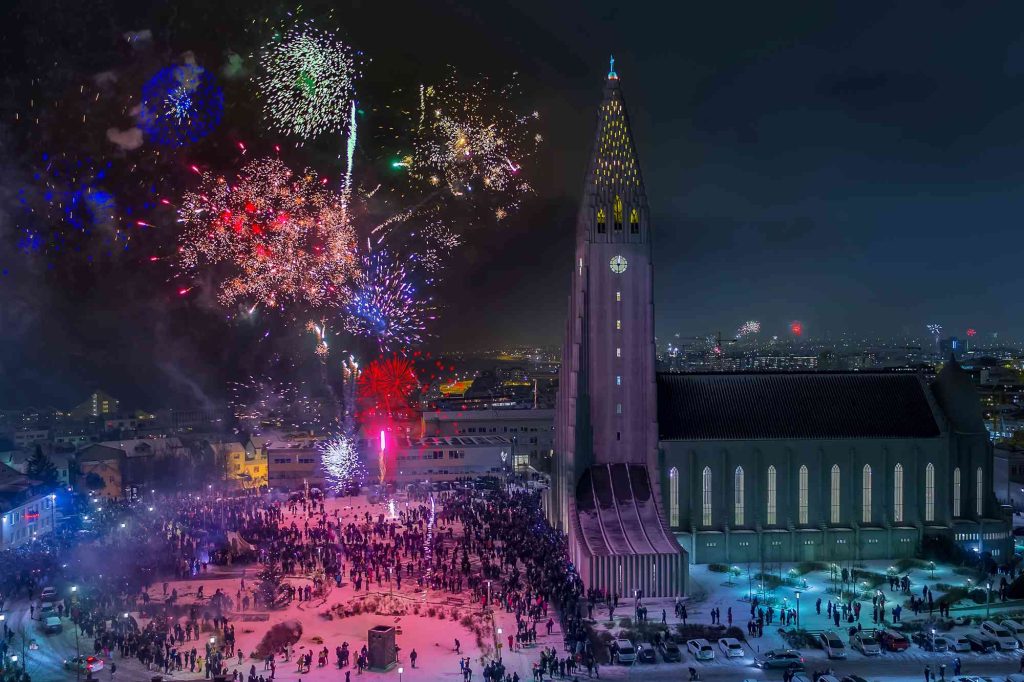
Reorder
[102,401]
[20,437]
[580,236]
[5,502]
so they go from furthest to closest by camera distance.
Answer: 1. [102,401]
2. [20,437]
3. [5,502]
4. [580,236]

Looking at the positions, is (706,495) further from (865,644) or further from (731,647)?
(865,644)

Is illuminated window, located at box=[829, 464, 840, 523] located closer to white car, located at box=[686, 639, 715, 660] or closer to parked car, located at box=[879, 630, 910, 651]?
parked car, located at box=[879, 630, 910, 651]

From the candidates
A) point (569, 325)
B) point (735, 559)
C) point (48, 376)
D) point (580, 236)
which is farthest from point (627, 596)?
point (48, 376)

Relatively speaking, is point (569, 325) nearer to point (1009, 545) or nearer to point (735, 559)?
point (735, 559)

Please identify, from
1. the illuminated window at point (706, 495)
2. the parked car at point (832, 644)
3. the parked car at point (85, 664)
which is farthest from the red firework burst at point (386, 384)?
Result: the parked car at point (832, 644)

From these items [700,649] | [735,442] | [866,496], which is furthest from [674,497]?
[700,649]

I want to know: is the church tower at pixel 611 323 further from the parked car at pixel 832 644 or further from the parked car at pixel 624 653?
the parked car at pixel 832 644
